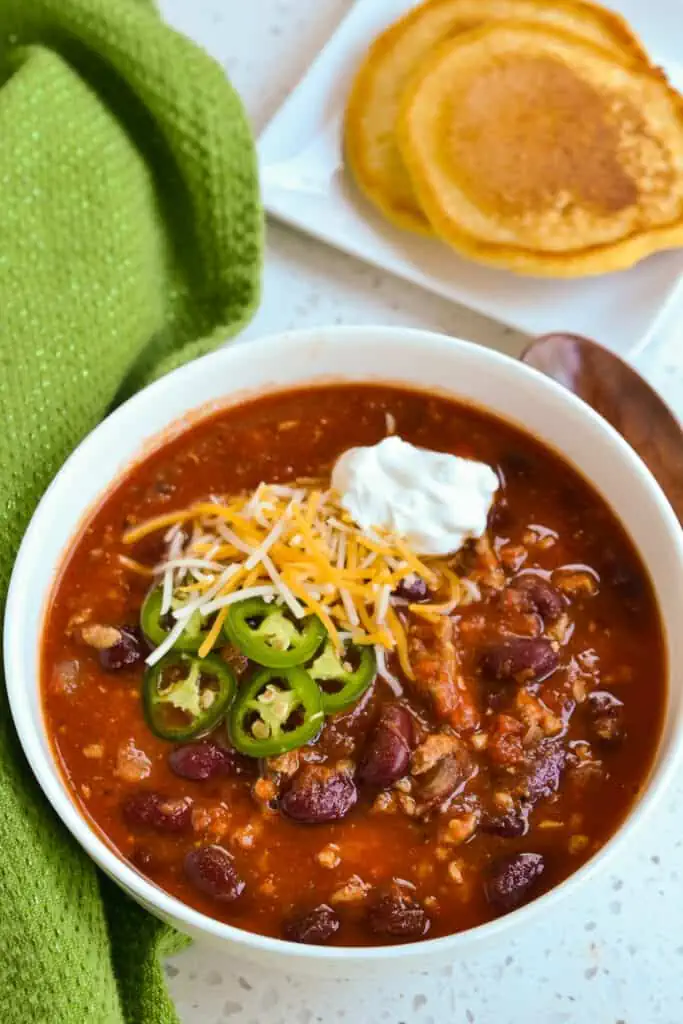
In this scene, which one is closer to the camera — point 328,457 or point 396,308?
point 328,457

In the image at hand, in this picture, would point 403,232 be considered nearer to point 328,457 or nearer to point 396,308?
point 396,308

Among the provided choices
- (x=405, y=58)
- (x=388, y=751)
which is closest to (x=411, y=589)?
(x=388, y=751)

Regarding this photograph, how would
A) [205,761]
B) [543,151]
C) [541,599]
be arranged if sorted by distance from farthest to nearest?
[543,151]
[541,599]
[205,761]

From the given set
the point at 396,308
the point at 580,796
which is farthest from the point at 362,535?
the point at 396,308

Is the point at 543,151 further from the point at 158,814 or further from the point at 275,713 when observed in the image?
the point at 158,814

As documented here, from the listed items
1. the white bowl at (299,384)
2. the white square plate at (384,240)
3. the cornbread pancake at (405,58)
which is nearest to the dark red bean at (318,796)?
the white bowl at (299,384)
